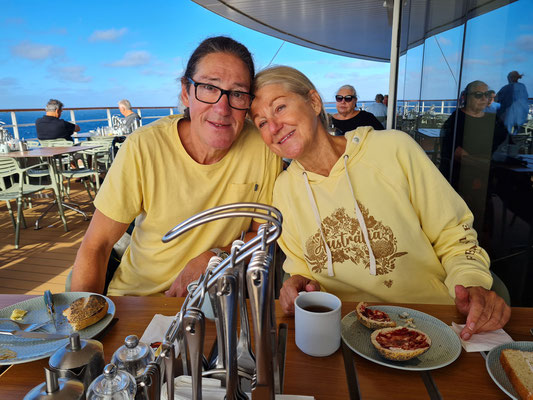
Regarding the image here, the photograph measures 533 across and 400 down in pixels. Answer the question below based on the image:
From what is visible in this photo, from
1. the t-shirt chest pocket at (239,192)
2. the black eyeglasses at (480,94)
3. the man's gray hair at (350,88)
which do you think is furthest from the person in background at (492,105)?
the man's gray hair at (350,88)

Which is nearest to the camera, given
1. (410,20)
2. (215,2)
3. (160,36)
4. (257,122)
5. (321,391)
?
(321,391)

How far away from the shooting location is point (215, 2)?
5617 millimetres

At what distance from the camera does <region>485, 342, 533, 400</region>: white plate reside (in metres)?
0.69

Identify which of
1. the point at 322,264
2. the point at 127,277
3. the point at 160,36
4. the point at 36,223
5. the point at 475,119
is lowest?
the point at 36,223

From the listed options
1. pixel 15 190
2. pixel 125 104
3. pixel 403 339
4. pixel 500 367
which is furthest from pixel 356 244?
pixel 125 104

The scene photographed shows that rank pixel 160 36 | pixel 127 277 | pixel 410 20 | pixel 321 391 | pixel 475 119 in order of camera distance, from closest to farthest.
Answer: pixel 321 391 < pixel 127 277 < pixel 475 119 < pixel 410 20 < pixel 160 36

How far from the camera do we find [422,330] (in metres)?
0.90

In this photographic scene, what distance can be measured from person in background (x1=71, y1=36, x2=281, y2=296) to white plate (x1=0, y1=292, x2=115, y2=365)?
284 millimetres

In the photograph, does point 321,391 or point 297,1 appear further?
point 297,1

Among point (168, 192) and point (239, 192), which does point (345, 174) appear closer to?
point (239, 192)

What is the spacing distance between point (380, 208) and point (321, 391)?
0.77 meters

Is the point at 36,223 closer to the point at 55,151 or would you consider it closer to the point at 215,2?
the point at 55,151

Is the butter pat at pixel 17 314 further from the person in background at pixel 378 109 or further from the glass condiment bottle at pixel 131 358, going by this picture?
the person in background at pixel 378 109

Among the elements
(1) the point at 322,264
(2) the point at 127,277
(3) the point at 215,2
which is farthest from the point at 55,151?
(1) the point at 322,264
